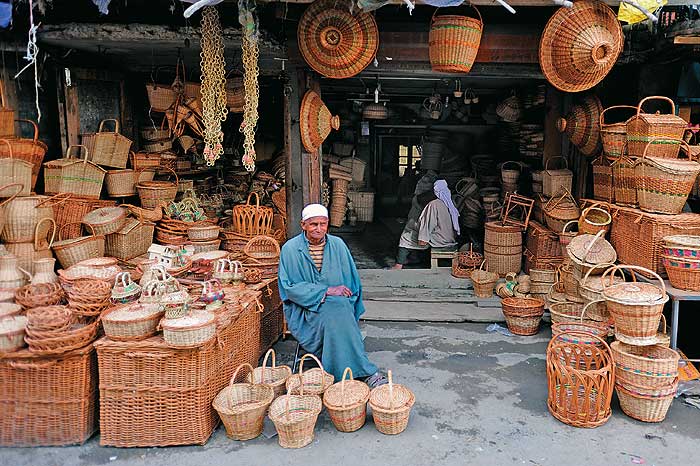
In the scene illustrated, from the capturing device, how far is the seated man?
4.53 m

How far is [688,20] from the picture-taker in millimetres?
5609

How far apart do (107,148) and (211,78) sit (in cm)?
192

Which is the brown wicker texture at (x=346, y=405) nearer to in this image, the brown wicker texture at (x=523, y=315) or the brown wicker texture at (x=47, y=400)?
the brown wicker texture at (x=47, y=400)

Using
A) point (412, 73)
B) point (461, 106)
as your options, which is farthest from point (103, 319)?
point (461, 106)

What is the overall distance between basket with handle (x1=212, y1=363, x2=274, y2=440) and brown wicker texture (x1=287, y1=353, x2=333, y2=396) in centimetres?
18

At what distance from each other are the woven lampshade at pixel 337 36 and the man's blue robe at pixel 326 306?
189 cm

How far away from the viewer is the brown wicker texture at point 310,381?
409cm

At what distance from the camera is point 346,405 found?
3865 mm

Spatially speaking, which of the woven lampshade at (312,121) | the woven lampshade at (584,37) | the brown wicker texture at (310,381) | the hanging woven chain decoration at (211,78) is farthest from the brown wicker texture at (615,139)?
the hanging woven chain decoration at (211,78)

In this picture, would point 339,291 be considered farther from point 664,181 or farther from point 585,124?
point 585,124

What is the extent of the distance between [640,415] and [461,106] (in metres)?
7.96

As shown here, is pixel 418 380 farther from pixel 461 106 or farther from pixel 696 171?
pixel 461 106

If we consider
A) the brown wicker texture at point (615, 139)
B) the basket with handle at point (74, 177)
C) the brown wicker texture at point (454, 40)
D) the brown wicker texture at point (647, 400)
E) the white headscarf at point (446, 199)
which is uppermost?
the brown wicker texture at point (454, 40)

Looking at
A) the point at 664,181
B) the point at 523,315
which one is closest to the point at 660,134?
the point at 664,181
